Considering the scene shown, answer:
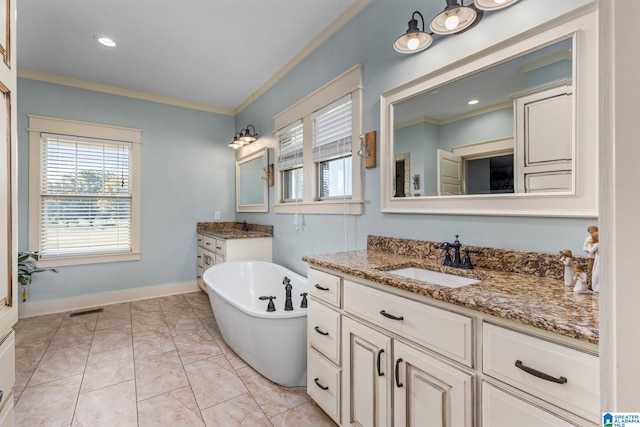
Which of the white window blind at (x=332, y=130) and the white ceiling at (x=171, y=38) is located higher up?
the white ceiling at (x=171, y=38)

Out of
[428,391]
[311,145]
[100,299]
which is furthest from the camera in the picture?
[100,299]

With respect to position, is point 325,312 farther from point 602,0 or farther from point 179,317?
point 179,317

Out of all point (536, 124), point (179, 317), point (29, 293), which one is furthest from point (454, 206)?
point (29, 293)

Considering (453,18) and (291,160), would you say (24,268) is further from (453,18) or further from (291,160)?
(453,18)

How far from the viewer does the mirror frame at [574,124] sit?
1131 millimetres

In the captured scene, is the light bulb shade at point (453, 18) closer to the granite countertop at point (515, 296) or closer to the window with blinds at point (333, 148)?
the window with blinds at point (333, 148)

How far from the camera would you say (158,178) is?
4.01 meters

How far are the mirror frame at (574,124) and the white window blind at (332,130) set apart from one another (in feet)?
2.36

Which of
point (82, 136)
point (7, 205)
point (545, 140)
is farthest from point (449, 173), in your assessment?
point (82, 136)

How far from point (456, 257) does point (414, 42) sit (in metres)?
1.19

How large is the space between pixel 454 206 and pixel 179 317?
304cm

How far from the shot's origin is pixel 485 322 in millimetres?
936

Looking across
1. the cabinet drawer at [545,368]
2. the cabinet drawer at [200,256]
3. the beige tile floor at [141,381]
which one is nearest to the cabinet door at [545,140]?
the cabinet drawer at [545,368]

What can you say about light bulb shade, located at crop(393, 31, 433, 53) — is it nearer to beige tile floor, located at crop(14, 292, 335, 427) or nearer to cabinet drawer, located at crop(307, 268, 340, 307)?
cabinet drawer, located at crop(307, 268, 340, 307)
